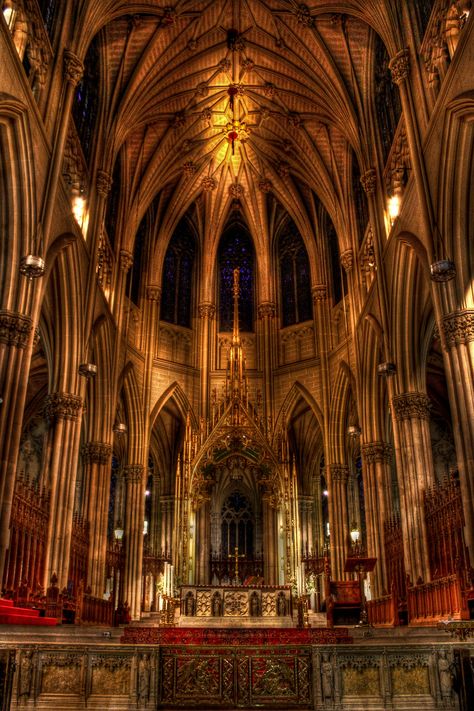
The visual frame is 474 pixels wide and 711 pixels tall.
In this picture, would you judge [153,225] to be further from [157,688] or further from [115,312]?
[157,688]

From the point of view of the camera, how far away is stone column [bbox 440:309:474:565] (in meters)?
13.0

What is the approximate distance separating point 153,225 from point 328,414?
11735mm

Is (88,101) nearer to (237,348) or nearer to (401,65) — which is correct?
(237,348)

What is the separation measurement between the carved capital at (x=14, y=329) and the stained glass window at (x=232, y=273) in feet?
59.8

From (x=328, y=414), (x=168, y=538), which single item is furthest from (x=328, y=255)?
(x=168, y=538)

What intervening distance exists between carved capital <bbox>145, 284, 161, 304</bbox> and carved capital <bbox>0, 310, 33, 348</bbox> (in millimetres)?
15633

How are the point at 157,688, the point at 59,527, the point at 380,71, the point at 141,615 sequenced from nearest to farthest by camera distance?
1. the point at 157,688
2. the point at 59,527
3. the point at 380,71
4. the point at 141,615

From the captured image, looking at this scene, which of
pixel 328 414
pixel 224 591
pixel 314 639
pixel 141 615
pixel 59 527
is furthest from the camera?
pixel 328 414

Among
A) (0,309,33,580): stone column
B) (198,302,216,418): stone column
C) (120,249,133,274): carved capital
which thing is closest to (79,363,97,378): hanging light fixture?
(0,309,33,580): stone column

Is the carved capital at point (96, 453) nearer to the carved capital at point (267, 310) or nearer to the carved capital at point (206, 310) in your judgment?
the carved capital at point (206, 310)

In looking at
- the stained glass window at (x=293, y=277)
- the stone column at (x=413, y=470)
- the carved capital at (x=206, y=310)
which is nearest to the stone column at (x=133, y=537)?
the carved capital at (x=206, y=310)

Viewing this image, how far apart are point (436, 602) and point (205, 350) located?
17.4 metres

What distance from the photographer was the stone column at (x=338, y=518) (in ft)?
80.1

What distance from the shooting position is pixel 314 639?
458 inches
